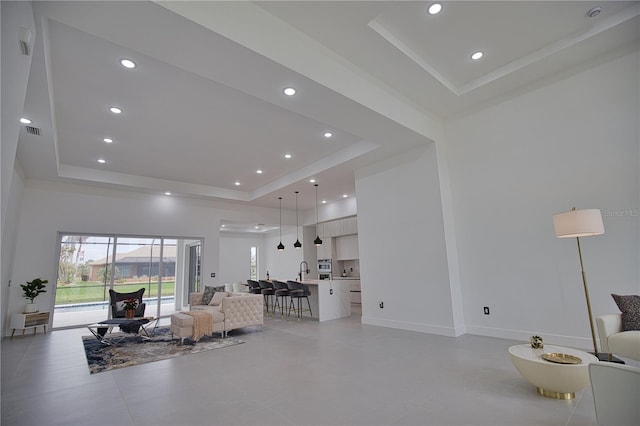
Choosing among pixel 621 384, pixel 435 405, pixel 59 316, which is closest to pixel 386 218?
pixel 435 405

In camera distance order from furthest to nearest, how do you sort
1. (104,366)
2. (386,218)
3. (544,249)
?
(386,218), (544,249), (104,366)

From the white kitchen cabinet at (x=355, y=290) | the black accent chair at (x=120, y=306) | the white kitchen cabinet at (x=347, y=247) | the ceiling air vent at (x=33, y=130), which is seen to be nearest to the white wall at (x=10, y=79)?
the ceiling air vent at (x=33, y=130)

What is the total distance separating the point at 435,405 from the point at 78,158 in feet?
24.5

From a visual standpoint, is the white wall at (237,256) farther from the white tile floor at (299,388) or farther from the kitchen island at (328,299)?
the white tile floor at (299,388)

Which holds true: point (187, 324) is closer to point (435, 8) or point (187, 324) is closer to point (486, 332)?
point (486, 332)

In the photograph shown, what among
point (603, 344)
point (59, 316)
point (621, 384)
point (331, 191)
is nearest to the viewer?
point (621, 384)

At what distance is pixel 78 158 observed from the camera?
20.4 ft

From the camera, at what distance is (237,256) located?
13125mm

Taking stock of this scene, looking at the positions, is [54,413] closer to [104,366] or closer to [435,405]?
[104,366]

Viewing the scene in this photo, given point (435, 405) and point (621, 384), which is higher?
point (621, 384)

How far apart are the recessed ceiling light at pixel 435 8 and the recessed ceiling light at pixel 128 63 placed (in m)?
3.30

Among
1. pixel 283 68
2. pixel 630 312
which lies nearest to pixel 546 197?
pixel 630 312

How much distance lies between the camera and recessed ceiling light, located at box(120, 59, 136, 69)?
3388 millimetres

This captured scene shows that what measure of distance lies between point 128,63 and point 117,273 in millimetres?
5864
